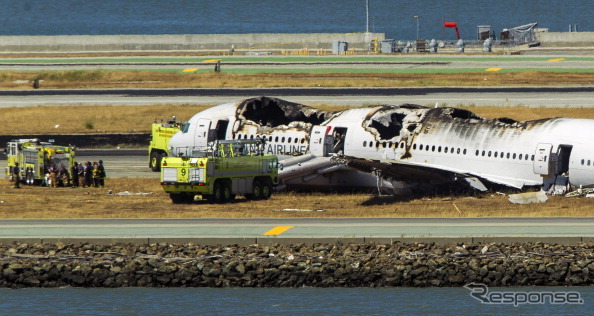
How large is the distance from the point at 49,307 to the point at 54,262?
13.8 feet

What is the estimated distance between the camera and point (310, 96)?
105250mm

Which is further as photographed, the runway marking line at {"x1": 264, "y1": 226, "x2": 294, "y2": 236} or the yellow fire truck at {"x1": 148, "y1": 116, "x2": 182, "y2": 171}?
the yellow fire truck at {"x1": 148, "y1": 116, "x2": 182, "y2": 171}

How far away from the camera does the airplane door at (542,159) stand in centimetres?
5528

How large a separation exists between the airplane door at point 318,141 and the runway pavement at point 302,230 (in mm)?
11626

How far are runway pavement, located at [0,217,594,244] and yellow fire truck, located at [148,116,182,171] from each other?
2487 cm

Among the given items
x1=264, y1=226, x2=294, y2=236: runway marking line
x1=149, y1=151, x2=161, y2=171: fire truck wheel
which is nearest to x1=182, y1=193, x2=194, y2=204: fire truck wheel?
x1=264, y1=226, x2=294, y2=236: runway marking line

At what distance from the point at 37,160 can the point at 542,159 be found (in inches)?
1226

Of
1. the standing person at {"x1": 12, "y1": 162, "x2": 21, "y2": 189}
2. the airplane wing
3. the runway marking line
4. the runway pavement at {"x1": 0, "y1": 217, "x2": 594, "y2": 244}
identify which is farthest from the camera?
the standing person at {"x1": 12, "y1": 162, "x2": 21, "y2": 189}

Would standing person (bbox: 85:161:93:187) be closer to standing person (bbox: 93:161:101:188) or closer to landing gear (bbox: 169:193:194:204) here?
standing person (bbox: 93:161:101:188)

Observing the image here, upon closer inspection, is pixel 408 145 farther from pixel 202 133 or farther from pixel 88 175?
pixel 88 175

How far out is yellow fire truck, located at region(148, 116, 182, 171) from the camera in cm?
7481

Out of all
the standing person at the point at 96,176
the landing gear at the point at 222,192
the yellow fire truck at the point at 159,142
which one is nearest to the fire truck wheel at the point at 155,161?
the yellow fire truck at the point at 159,142

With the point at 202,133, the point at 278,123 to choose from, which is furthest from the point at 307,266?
the point at 202,133

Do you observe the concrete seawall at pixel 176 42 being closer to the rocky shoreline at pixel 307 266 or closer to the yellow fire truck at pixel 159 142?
the yellow fire truck at pixel 159 142
